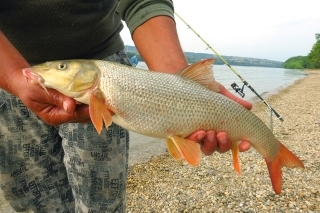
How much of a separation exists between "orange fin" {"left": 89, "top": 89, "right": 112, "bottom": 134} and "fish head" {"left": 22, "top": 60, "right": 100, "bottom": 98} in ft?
0.23

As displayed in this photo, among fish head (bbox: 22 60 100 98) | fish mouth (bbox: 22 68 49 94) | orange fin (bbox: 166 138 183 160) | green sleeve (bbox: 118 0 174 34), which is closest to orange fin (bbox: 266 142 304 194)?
orange fin (bbox: 166 138 183 160)

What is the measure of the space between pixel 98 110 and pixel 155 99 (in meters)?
0.41

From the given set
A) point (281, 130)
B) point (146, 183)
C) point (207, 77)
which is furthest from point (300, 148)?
point (207, 77)

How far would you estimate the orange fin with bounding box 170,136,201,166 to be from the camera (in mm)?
2141

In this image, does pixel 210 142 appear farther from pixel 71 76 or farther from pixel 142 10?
pixel 142 10

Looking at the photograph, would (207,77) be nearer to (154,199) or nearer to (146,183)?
(154,199)

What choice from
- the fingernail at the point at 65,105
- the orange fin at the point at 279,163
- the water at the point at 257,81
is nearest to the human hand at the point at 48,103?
the fingernail at the point at 65,105

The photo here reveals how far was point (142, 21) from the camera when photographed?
249 cm

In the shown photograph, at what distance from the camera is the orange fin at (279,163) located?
2660mm

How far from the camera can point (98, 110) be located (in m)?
1.92

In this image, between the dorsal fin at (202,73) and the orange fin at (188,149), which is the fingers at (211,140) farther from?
the dorsal fin at (202,73)

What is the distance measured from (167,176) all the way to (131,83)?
4175 mm

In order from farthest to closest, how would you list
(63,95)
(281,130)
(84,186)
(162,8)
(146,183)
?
(281,130)
(146,183)
(162,8)
(84,186)
(63,95)

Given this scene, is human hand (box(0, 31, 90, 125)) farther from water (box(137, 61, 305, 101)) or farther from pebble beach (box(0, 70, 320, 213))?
water (box(137, 61, 305, 101))
